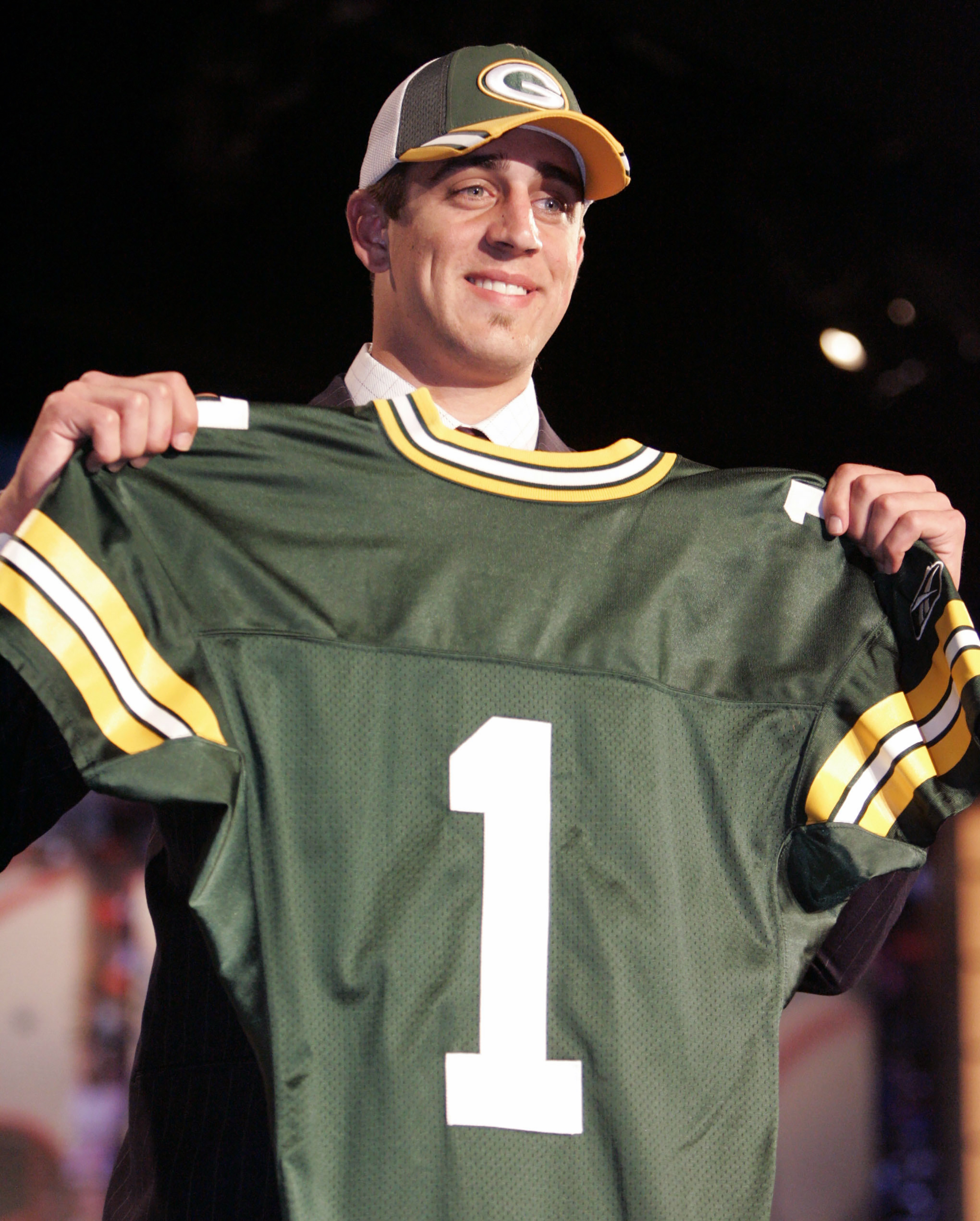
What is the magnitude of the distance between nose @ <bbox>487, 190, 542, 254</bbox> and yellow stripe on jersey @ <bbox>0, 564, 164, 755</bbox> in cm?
66

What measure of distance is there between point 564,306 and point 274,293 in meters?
1.74

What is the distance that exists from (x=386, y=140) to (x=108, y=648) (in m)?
0.77

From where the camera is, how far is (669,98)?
2670mm

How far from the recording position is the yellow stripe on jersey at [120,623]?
41.3 inches

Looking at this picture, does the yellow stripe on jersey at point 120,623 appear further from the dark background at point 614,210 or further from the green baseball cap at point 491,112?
the dark background at point 614,210

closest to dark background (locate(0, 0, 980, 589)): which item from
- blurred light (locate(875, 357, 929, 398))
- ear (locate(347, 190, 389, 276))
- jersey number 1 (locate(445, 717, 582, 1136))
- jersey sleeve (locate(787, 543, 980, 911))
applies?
blurred light (locate(875, 357, 929, 398))

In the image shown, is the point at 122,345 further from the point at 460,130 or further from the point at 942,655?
the point at 942,655

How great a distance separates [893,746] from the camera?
4.02ft

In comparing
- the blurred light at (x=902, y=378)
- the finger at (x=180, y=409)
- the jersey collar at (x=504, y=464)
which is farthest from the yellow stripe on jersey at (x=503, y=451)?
the blurred light at (x=902, y=378)

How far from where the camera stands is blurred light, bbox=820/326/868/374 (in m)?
3.19

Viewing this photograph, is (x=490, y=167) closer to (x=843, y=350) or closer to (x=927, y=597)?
(x=927, y=597)

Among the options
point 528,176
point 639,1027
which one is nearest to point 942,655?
point 639,1027

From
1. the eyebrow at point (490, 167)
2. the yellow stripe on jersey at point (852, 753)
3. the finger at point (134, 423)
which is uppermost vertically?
the eyebrow at point (490, 167)

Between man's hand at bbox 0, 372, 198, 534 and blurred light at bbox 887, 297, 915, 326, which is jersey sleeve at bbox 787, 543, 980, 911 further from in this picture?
blurred light at bbox 887, 297, 915, 326
